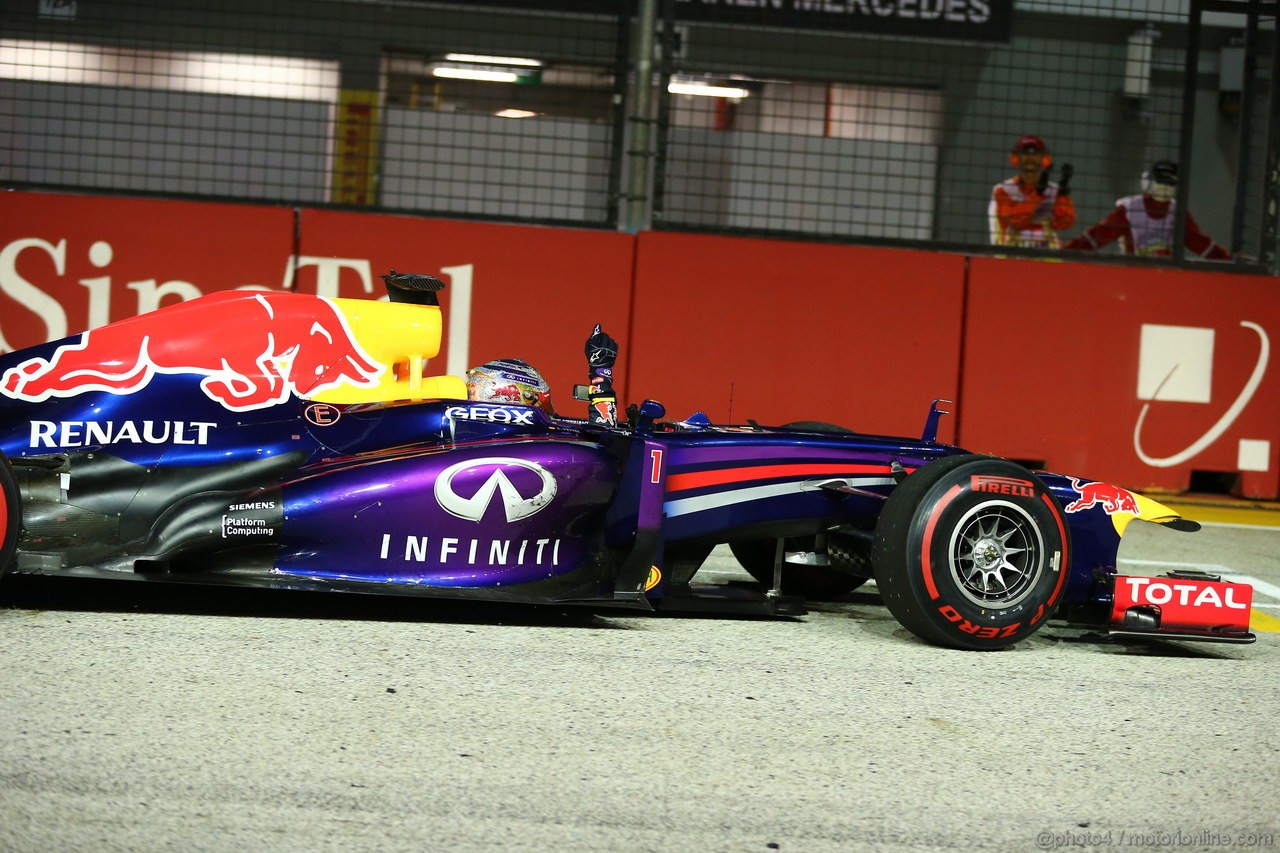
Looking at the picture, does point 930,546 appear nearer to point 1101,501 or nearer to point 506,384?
point 1101,501

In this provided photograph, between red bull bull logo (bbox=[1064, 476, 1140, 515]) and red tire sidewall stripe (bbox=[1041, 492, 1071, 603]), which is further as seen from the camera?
red bull bull logo (bbox=[1064, 476, 1140, 515])

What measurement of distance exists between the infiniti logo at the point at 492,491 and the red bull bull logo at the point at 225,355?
67 cm

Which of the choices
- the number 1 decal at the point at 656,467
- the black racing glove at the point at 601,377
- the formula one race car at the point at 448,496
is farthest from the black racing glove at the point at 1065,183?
the number 1 decal at the point at 656,467

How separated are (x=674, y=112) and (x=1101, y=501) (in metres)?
8.38

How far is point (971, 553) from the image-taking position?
4.41 m

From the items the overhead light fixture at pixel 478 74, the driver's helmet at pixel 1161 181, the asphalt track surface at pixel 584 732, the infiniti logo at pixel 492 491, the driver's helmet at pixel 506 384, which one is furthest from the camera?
the overhead light fixture at pixel 478 74

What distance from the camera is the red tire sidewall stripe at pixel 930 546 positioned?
4.30m

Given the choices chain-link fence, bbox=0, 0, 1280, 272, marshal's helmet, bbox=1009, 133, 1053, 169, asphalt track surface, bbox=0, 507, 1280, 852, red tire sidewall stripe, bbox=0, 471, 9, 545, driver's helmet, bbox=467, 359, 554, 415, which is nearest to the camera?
asphalt track surface, bbox=0, 507, 1280, 852

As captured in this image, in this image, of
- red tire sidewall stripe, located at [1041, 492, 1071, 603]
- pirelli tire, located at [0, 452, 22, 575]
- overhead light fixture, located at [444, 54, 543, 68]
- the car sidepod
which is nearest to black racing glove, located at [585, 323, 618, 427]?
the car sidepod

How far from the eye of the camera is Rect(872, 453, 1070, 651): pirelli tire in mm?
4316

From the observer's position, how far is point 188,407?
14.5 feet

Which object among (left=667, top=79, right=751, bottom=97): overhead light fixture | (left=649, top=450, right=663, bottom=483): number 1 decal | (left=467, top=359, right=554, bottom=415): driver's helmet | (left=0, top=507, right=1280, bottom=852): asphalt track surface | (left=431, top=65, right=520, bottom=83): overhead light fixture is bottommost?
(left=0, top=507, right=1280, bottom=852): asphalt track surface

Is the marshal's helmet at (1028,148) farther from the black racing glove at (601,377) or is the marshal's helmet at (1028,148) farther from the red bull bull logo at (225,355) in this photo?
the red bull bull logo at (225,355)

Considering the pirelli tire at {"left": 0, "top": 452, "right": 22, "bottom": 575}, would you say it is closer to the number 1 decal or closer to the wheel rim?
the number 1 decal
